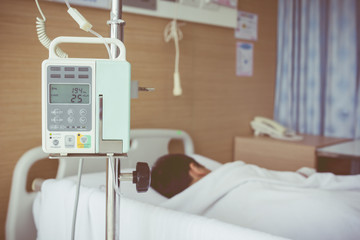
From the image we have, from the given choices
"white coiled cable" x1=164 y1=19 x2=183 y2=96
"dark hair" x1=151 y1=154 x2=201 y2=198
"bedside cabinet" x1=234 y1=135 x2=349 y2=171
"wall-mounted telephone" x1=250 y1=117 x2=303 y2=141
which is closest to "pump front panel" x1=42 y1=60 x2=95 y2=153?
"dark hair" x1=151 y1=154 x2=201 y2=198

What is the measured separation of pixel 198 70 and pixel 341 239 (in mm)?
1412

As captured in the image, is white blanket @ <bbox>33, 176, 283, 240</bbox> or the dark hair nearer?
white blanket @ <bbox>33, 176, 283, 240</bbox>

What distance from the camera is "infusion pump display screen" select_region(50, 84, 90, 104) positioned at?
0.61 meters

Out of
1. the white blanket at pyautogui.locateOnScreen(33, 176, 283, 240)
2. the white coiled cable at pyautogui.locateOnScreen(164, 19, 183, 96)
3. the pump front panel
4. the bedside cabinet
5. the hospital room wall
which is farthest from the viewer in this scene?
the bedside cabinet

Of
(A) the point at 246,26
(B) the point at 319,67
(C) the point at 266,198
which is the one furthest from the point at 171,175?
(B) the point at 319,67

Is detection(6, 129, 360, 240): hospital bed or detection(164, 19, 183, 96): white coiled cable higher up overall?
detection(164, 19, 183, 96): white coiled cable

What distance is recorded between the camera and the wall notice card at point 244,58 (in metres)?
2.52

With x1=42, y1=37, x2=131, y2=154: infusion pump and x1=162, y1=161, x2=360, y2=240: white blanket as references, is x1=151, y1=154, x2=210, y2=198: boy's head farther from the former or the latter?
x1=42, y1=37, x2=131, y2=154: infusion pump

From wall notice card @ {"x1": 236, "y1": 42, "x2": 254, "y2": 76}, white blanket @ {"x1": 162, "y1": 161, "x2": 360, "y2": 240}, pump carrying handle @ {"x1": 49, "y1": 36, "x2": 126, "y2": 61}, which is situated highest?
wall notice card @ {"x1": 236, "y1": 42, "x2": 254, "y2": 76}

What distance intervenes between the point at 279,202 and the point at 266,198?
0.05m

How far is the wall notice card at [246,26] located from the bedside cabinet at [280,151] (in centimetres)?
73

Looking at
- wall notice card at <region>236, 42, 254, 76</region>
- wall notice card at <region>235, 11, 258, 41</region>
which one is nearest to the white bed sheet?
wall notice card at <region>236, 42, 254, 76</region>

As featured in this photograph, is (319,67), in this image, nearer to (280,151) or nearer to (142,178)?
(280,151)

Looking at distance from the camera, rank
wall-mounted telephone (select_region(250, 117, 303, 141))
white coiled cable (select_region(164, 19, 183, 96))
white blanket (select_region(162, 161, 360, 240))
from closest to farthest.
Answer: white blanket (select_region(162, 161, 360, 240)), white coiled cable (select_region(164, 19, 183, 96)), wall-mounted telephone (select_region(250, 117, 303, 141))
